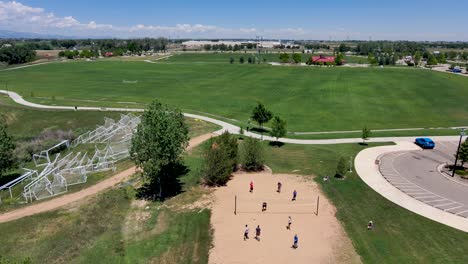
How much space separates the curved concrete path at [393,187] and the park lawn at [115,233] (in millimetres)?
17309

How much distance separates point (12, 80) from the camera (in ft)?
360

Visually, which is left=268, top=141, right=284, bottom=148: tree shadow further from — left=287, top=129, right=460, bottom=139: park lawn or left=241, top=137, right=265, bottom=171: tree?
left=241, top=137, right=265, bottom=171: tree

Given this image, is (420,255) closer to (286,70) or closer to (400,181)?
(400,181)

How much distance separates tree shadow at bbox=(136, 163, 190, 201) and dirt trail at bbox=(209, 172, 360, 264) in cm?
469

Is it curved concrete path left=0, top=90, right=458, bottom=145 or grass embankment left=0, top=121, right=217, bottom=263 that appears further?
curved concrete path left=0, top=90, right=458, bottom=145

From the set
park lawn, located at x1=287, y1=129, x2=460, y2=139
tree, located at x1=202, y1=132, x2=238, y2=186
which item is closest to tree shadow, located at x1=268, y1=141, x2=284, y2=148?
park lawn, located at x1=287, y1=129, x2=460, y2=139

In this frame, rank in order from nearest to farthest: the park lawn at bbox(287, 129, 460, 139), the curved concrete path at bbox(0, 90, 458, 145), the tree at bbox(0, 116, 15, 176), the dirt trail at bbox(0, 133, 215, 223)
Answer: the dirt trail at bbox(0, 133, 215, 223), the tree at bbox(0, 116, 15, 176), the curved concrete path at bbox(0, 90, 458, 145), the park lawn at bbox(287, 129, 460, 139)

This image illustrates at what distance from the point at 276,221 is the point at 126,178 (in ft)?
59.6

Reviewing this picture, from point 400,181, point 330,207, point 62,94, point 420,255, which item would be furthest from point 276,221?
point 62,94

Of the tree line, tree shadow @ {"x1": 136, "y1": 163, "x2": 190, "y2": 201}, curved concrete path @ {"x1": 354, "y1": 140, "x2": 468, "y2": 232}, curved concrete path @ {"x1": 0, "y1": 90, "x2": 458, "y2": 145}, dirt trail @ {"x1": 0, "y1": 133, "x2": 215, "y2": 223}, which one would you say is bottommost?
dirt trail @ {"x1": 0, "y1": 133, "x2": 215, "y2": 223}

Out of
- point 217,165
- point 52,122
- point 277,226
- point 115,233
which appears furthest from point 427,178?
point 52,122

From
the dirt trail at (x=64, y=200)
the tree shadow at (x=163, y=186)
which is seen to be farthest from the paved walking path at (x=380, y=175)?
the dirt trail at (x=64, y=200)

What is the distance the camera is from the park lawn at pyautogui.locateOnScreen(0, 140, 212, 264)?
78.3ft

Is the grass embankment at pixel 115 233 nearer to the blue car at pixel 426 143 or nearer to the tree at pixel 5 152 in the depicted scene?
the tree at pixel 5 152
